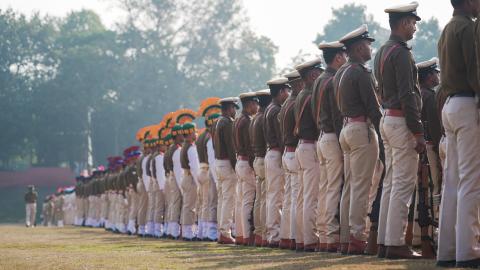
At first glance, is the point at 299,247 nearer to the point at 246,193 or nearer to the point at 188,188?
the point at 246,193

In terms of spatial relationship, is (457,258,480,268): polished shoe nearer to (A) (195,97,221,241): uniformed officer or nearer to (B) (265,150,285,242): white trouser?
(B) (265,150,285,242): white trouser

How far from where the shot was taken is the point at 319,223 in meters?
14.5

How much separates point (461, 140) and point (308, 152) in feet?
17.1

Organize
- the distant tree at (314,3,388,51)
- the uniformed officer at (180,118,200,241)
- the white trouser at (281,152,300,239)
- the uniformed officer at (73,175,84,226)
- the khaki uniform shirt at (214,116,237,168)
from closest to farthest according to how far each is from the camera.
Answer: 1. the white trouser at (281,152,300,239)
2. the khaki uniform shirt at (214,116,237,168)
3. the uniformed officer at (180,118,200,241)
4. the uniformed officer at (73,175,84,226)
5. the distant tree at (314,3,388,51)

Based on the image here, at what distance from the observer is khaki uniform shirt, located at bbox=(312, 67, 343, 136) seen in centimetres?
1407

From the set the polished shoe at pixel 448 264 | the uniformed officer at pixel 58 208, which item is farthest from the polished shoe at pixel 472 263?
the uniformed officer at pixel 58 208

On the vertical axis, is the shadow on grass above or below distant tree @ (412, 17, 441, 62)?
below

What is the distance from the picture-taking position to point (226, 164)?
20594 millimetres

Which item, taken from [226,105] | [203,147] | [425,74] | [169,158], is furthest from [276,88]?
[169,158]

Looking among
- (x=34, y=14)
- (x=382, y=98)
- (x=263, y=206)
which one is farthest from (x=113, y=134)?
(x=382, y=98)

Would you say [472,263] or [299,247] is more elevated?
[299,247]

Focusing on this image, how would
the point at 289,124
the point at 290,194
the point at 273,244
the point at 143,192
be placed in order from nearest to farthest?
the point at 289,124 → the point at 290,194 → the point at 273,244 → the point at 143,192

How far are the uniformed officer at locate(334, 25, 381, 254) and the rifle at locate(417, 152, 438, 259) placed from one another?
56cm

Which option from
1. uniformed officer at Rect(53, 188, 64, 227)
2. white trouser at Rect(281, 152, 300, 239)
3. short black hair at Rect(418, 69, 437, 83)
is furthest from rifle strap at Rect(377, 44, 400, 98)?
uniformed officer at Rect(53, 188, 64, 227)
